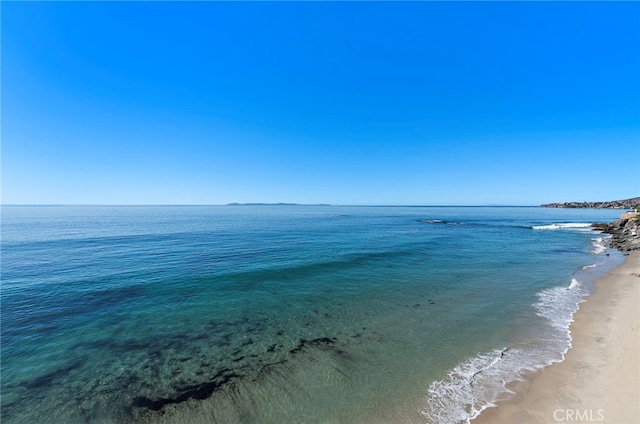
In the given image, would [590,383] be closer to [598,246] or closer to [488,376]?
[488,376]

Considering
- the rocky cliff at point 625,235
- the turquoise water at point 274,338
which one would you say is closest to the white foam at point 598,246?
the rocky cliff at point 625,235

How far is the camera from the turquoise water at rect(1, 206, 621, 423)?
8.58 meters

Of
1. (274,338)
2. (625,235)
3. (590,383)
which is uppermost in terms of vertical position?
(625,235)

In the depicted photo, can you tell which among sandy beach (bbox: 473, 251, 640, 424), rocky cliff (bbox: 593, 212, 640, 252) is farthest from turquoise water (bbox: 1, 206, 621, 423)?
rocky cliff (bbox: 593, 212, 640, 252)

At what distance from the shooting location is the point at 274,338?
12.7 meters

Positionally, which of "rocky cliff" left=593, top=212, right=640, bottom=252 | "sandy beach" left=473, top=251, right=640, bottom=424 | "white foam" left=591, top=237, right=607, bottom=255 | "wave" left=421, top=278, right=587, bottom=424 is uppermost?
"rocky cliff" left=593, top=212, right=640, bottom=252

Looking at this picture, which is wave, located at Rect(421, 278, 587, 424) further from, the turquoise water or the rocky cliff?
A: the rocky cliff

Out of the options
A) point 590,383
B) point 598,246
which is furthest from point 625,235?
Result: point 590,383

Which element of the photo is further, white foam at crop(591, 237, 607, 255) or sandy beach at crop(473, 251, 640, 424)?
white foam at crop(591, 237, 607, 255)

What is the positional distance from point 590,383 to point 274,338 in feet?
40.9

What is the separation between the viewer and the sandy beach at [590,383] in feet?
25.1

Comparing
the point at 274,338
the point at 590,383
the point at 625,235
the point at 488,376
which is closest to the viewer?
the point at 590,383

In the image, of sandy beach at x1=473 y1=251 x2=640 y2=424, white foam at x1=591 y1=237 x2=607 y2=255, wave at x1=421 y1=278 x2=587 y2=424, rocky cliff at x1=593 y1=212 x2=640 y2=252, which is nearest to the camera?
sandy beach at x1=473 y1=251 x2=640 y2=424

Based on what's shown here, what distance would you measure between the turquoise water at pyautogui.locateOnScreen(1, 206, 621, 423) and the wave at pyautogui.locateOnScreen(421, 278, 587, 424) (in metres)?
0.06
